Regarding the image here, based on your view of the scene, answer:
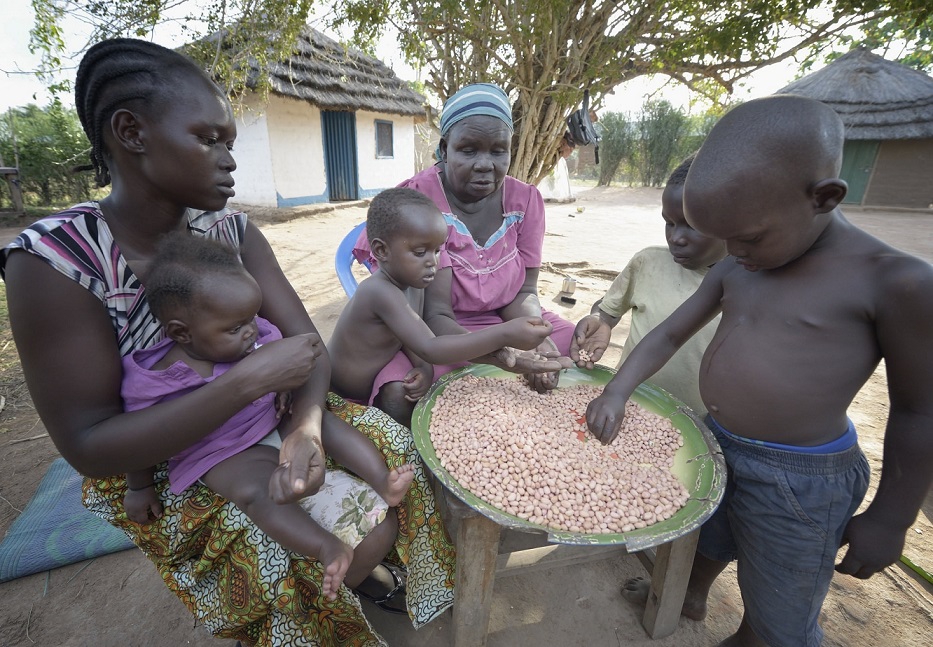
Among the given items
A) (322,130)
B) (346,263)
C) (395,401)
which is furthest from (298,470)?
(322,130)

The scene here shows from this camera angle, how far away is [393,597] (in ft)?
5.70

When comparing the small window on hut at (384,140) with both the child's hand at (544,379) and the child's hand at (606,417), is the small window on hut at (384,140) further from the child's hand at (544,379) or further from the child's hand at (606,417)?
the child's hand at (606,417)

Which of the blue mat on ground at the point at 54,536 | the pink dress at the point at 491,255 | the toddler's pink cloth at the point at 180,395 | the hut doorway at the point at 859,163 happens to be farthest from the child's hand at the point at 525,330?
the hut doorway at the point at 859,163

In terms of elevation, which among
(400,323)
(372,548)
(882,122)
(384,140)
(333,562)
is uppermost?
(882,122)

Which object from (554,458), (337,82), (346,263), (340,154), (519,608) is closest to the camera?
(554,458)

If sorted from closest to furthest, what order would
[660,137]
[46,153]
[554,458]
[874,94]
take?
[554,458], [46,153], [874,94], [660,137]

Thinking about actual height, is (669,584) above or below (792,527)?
below

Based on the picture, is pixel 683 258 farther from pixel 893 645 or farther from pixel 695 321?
pixel 893 645

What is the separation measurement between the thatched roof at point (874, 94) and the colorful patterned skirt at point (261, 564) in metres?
15.5

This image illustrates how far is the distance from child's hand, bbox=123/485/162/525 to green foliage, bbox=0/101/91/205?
10811 mm

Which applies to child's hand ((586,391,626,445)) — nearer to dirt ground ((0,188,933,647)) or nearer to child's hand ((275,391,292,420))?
dirt ground ((0,188,933,647))

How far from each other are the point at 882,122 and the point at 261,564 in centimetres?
1759

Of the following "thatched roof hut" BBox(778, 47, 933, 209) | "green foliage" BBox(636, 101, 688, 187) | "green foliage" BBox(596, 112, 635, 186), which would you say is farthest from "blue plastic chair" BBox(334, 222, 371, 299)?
"green foliage" BBox(596, 112, 635, 186)

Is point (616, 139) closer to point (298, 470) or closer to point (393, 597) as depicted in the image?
point (393, 597)
